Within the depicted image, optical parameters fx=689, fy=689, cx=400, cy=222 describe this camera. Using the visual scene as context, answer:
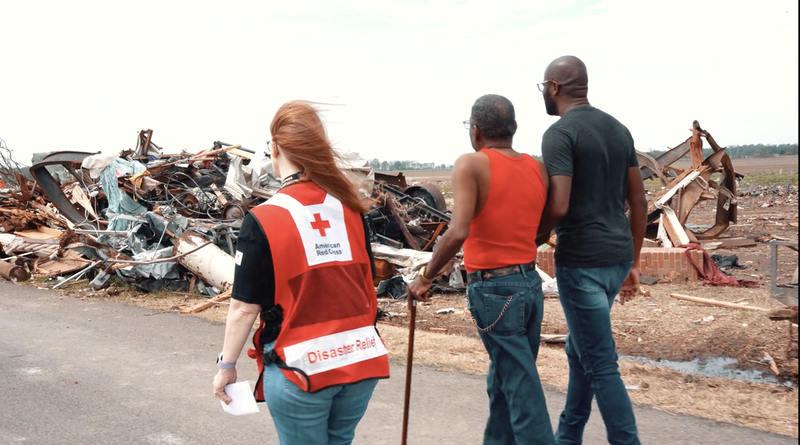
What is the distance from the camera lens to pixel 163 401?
529 cm

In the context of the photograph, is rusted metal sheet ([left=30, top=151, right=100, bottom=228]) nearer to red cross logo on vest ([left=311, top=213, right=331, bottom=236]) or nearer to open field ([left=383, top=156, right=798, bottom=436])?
open field ([left=383, top=156, right=798, bottom=436])

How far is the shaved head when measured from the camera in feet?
12.0

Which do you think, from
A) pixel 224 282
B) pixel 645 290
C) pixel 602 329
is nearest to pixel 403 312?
pixel 224 282

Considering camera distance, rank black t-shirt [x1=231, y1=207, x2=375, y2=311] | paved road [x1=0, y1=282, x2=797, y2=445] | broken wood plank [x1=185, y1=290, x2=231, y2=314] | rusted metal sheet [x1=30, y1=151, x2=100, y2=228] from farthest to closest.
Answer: rusted metal sheet [x1=30, y1=151, x2=100, y2=228] < broken wood plank [x1=185, y1=290, x2=231, y2=314] < paved road [x1=0, y1=282, x2=797, y2=445] < black t-shirt [x1=231, y1=207, x2=375, y2=311]

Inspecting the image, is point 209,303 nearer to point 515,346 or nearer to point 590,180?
point 515,346

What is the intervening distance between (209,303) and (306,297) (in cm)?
728

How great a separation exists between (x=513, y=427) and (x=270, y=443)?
5.86ft

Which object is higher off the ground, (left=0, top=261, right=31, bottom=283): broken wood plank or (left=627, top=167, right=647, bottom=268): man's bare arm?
(left=627, top=167, right=647, bottom=268): man's bare arm

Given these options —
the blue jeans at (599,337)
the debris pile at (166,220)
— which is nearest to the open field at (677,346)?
the debris pile at (166,220)

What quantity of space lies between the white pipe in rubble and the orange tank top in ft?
23.2

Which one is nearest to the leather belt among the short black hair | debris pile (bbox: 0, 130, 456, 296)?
the short black hair

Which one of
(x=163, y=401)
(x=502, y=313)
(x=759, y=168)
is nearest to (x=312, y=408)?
(x=502, y=313)

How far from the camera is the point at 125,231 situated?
11531 millimetres

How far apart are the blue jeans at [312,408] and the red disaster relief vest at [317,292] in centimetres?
5
